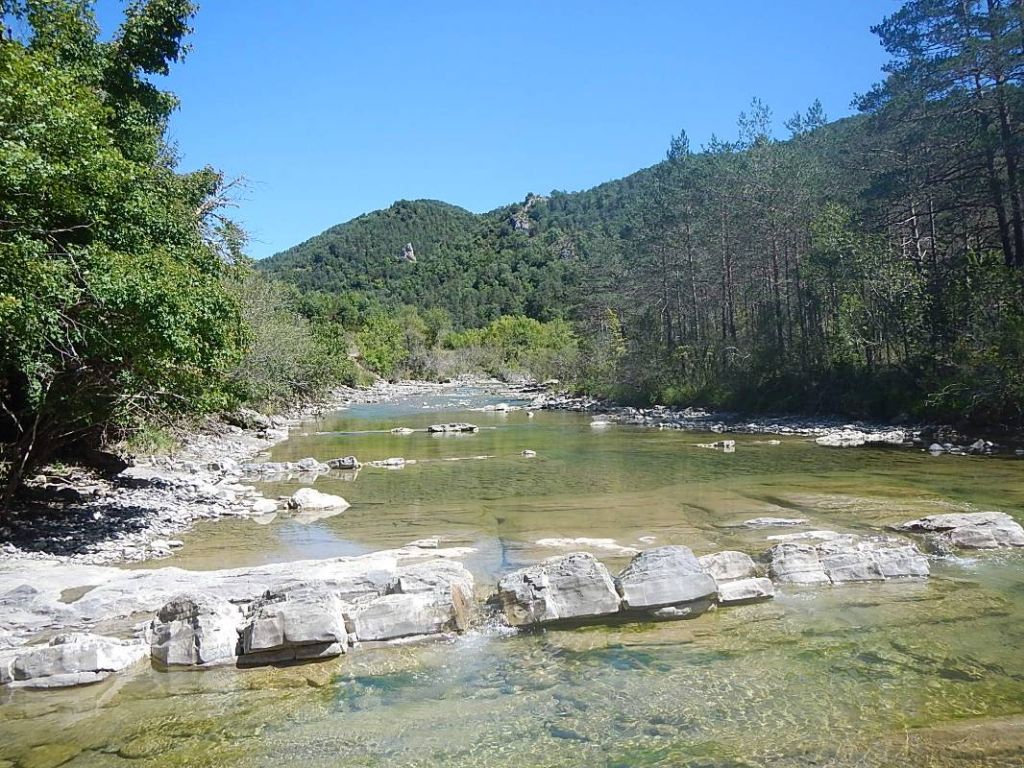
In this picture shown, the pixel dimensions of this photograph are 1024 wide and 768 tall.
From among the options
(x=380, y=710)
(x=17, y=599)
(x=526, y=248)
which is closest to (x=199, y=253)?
(x=17, y=599)

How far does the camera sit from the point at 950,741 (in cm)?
607

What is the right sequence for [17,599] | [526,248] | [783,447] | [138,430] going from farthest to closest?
[526,248] → [783,447] → [138,430] → [17,599]

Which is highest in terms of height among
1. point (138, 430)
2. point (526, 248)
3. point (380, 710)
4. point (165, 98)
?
point (526, 248)

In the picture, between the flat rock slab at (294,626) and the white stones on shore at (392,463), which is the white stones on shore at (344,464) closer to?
the white stones on shore at (392,463)

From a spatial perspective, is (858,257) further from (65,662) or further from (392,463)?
(65,662)

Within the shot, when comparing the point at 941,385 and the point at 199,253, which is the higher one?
the point at 199,253

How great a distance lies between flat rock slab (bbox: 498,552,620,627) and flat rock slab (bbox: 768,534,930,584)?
3.05 meters

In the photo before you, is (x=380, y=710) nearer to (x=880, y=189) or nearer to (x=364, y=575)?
(x=364, y=575)

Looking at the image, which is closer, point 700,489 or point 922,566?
point 922,566

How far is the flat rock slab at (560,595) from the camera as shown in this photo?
30.0 ft

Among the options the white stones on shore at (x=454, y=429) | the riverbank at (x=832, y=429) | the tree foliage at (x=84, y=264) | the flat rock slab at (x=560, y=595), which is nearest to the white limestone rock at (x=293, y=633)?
the flat rock slab at (x=560, y=595)

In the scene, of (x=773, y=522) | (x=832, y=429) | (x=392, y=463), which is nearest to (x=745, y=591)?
(x=773, y=522)

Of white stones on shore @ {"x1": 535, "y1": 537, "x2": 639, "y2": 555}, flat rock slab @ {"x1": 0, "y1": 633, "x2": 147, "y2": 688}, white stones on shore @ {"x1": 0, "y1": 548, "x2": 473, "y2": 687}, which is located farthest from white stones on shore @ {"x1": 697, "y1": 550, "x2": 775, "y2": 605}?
flat rock slab @ {"x1": 0, "y1": 633, "x2": 147, "y2": 688}

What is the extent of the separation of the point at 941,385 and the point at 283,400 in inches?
1457
